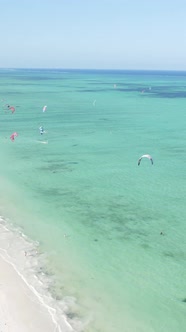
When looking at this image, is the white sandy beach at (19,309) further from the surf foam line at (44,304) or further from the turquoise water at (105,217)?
the turquoise water at (105,217)

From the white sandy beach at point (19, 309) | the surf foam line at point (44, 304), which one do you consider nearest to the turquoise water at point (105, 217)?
the surf foam line at point (44, 304)

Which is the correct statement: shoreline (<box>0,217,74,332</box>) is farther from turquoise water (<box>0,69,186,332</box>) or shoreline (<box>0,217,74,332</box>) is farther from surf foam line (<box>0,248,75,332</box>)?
turquoise water (<box>0,69,186,332</box>)

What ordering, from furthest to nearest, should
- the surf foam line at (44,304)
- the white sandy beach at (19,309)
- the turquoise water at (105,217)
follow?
the turquoise water at (105,217) < the surf foam line at (44,304) < the white sandy beach at (19,309)

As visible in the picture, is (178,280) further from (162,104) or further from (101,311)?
(162,104)

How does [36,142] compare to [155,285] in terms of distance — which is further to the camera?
[36,142]

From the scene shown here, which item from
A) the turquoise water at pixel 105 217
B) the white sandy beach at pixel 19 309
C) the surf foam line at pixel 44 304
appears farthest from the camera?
the turquoise water at pixel 105 217

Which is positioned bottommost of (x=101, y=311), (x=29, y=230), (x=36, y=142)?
(x=101, y=311)

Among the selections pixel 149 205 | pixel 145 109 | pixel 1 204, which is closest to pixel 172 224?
pixel 149 205

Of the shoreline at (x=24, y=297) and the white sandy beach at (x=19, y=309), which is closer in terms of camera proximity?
the white sandy beach at (x=19, y=309)
